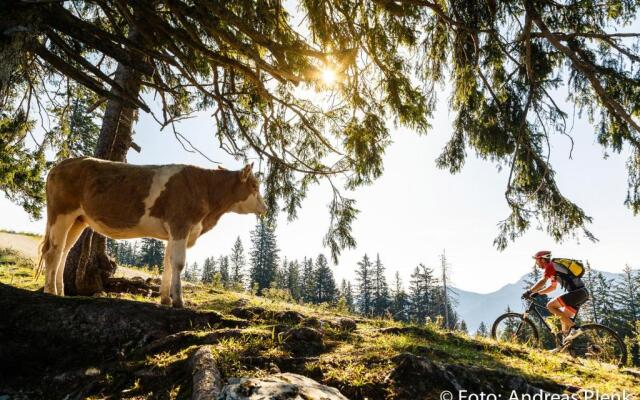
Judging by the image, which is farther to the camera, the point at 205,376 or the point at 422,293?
the point at 422,293

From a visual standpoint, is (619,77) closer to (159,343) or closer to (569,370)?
(569,370)

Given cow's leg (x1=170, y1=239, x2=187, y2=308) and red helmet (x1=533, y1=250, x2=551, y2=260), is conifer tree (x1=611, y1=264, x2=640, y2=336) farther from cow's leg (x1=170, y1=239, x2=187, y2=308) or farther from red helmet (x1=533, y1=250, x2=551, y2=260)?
cow's leg (x1=170, y1=239, x2=187, y2=308)

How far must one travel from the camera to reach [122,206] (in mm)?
5930

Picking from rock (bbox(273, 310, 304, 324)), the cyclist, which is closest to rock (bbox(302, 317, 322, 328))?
rock (bbox(273, 310, 304, 324))

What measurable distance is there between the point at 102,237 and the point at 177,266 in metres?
Answer: 2.94

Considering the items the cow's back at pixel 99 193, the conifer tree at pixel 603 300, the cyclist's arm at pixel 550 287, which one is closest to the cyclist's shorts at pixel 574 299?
the cyclist's arm at pixel 550 287

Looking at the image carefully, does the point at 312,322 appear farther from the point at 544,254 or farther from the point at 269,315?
the point at 544,254

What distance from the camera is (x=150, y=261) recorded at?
221 feet

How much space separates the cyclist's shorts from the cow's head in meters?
6.69

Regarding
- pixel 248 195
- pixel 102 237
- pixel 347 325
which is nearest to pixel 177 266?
pixel 248 195

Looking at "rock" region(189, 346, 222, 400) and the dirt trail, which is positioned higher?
the dirt trail

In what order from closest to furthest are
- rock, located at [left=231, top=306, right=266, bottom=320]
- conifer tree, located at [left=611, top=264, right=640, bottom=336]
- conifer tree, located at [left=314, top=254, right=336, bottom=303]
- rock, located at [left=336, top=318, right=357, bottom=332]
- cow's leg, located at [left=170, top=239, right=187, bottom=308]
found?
rock, located at [left=336, top=318, right=357, bottom=332], rock, located at [left=231, top=306, right=266, bottom=320], cow's leg, located at [left=170, top=239, right=187, bottom=308], conifer tree, located at [left=611, top=264, right=640, bottom=336], conifer tree, located at [left=314, top=254, right=336, bottom=303]

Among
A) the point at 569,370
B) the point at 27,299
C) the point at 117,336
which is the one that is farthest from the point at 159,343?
the point at 569,370

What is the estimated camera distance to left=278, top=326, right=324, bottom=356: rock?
376 centimetres
